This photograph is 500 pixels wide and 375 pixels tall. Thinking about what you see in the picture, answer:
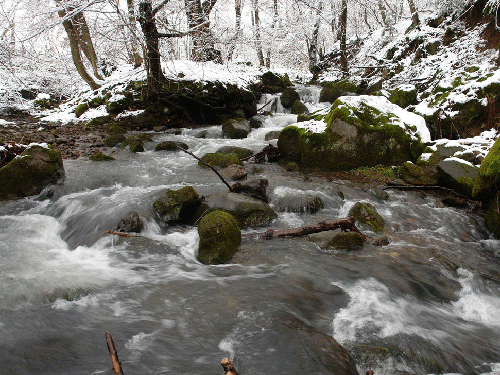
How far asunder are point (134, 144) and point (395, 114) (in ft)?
23.9

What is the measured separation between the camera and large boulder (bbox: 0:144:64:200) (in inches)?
230

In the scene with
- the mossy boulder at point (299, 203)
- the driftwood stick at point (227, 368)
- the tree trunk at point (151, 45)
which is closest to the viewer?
the driftwood stick at point (227, 368)

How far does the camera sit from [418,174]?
6.88m

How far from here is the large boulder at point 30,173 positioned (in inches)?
230

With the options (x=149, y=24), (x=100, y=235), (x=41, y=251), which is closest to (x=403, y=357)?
(x=100, y=235)

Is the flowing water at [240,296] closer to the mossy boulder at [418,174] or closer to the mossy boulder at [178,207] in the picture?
the mossy boulder at [178,207]

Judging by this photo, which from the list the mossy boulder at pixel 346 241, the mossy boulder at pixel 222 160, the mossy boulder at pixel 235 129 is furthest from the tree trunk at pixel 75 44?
the mossy boulder at pixel 346 241

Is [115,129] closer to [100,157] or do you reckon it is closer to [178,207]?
[100,157]

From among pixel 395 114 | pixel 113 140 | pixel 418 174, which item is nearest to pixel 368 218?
pixel 418 174

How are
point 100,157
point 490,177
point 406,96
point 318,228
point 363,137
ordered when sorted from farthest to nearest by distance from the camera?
point 406,96, point 100,157, point 363,137, point 490,177, point 318,228

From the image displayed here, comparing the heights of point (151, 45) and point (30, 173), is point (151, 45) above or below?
above

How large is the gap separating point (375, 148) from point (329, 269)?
191 inches

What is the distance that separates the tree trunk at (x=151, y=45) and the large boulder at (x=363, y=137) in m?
5.20

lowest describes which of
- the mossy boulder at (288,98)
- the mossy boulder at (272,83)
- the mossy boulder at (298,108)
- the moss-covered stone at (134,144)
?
the moss-covered stone at (134,144)
